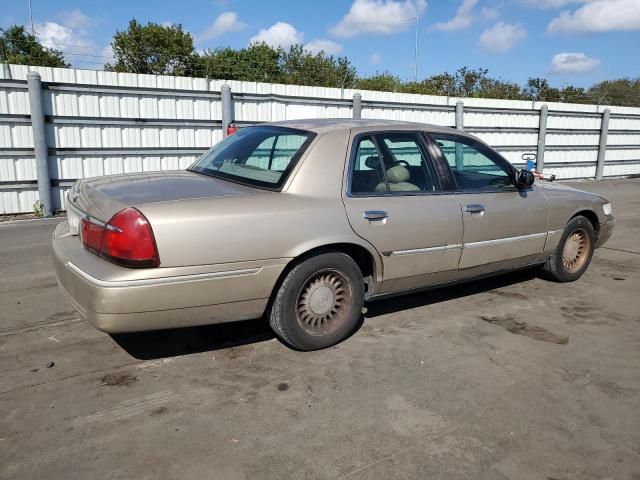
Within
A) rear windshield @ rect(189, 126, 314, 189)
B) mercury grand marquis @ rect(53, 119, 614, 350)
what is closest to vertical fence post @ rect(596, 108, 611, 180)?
mercury grand marquis @ rect(53, 119, 614, 350)

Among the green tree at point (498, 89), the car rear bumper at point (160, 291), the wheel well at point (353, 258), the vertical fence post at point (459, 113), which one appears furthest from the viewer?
the green tree at point (498, 89)

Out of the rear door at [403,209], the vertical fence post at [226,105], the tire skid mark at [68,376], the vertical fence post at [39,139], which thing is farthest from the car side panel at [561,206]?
the vertical fence post at [39,139]

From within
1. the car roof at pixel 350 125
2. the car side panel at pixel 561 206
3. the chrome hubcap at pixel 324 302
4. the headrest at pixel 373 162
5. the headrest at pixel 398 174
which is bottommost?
the chrome hubcap at pixel 324 302

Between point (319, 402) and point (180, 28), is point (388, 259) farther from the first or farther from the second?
point (180, 28)

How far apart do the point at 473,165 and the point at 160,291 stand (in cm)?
294

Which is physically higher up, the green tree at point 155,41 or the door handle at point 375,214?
the green tree at point 155,41

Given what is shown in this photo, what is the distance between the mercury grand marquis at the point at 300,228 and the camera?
3129 mm

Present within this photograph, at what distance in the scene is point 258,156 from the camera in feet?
13.7

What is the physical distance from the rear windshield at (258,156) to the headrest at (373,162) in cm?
45

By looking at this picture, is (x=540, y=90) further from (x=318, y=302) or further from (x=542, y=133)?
(x=318, y=302)

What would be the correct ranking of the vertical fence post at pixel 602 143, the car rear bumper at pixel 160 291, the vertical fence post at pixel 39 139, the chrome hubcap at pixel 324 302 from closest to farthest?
the car rear bumper at pixel 160 291
the chrome hubcap at pixel 324 302
the vertical fence post at pixel 39 139
the vertical fence post at pixel 602 143

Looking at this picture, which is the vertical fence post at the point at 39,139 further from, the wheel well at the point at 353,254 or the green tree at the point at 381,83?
the green tree at the point at 381,83

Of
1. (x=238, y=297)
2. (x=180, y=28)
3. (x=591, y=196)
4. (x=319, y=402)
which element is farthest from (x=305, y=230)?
(x=180, y=28)

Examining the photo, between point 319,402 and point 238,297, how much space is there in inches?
31.2
